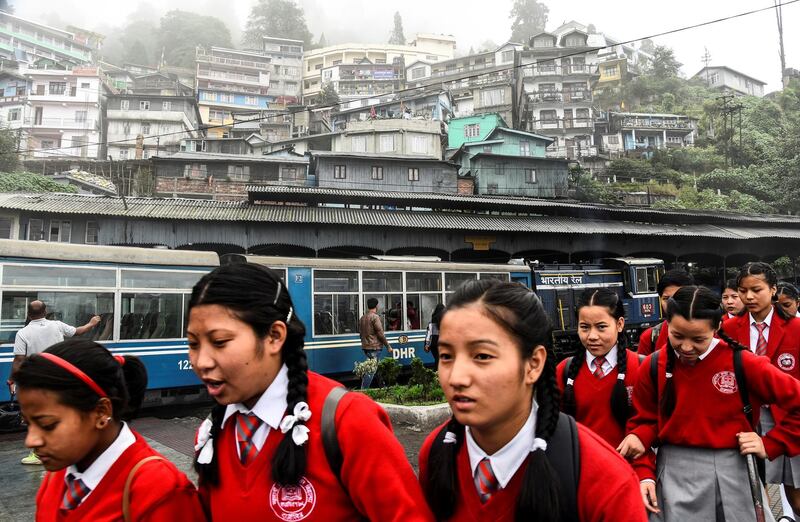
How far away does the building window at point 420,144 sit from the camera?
3700cm

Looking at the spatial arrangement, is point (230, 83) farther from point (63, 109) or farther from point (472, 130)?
point (472, 130)

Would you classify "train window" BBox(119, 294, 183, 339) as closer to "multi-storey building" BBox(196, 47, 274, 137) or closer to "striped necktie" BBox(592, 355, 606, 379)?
"striped necktie" BBox(592, 355, 606, 379)

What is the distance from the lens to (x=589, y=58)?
53625mm

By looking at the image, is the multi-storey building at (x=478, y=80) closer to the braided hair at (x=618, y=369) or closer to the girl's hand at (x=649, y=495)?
the braided hair at (x=618, y=369)

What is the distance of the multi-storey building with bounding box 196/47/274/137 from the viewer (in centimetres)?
5728

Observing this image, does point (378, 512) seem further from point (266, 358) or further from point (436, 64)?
point (436, 64)

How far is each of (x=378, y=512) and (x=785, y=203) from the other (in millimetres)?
44567

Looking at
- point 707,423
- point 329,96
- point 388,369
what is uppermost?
point 329,96

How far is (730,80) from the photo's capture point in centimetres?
7225

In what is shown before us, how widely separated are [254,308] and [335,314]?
9.88 m

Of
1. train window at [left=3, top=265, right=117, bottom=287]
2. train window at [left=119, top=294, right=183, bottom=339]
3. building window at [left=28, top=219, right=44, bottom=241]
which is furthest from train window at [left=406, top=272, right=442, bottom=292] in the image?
building window at [left=28, top=219, right=44, bottom=241]

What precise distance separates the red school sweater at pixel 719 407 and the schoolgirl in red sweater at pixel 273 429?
181 centimetres

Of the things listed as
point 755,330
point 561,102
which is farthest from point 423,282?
point 561,102

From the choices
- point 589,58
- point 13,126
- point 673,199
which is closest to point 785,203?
point 673,199
